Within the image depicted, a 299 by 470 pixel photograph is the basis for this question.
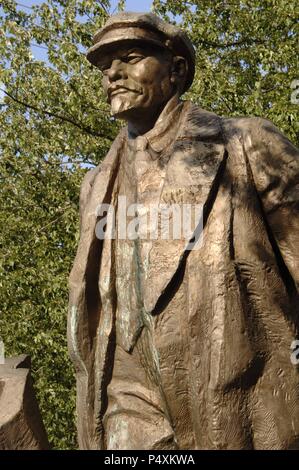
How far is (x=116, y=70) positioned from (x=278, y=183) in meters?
0.91

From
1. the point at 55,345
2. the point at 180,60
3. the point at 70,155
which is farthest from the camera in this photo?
the point at 70,155

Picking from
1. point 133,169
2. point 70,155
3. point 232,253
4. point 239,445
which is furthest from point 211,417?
point 70,155

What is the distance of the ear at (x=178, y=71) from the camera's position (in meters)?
4.60

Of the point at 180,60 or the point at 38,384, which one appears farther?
the point at 38,384

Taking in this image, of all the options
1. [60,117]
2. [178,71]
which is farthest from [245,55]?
[178,71]

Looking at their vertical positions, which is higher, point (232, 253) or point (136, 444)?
point (232, 253)

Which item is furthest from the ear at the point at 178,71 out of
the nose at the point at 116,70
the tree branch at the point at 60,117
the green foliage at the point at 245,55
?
the tree branch at the point at 60,117

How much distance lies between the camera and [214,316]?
405 centimetres

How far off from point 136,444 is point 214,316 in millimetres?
668

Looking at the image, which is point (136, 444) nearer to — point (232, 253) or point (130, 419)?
point (130, 419)

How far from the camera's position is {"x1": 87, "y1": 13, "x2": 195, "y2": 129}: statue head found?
4473 mm

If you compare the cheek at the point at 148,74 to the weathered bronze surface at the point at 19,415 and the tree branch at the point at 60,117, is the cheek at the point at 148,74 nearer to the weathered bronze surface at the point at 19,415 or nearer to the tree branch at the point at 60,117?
the weathered bronze surface at the point at 19,415

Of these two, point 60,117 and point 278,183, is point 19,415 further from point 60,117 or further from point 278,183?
point 60,117

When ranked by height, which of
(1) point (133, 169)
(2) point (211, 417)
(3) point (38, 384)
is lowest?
(3) point (38, 384)
